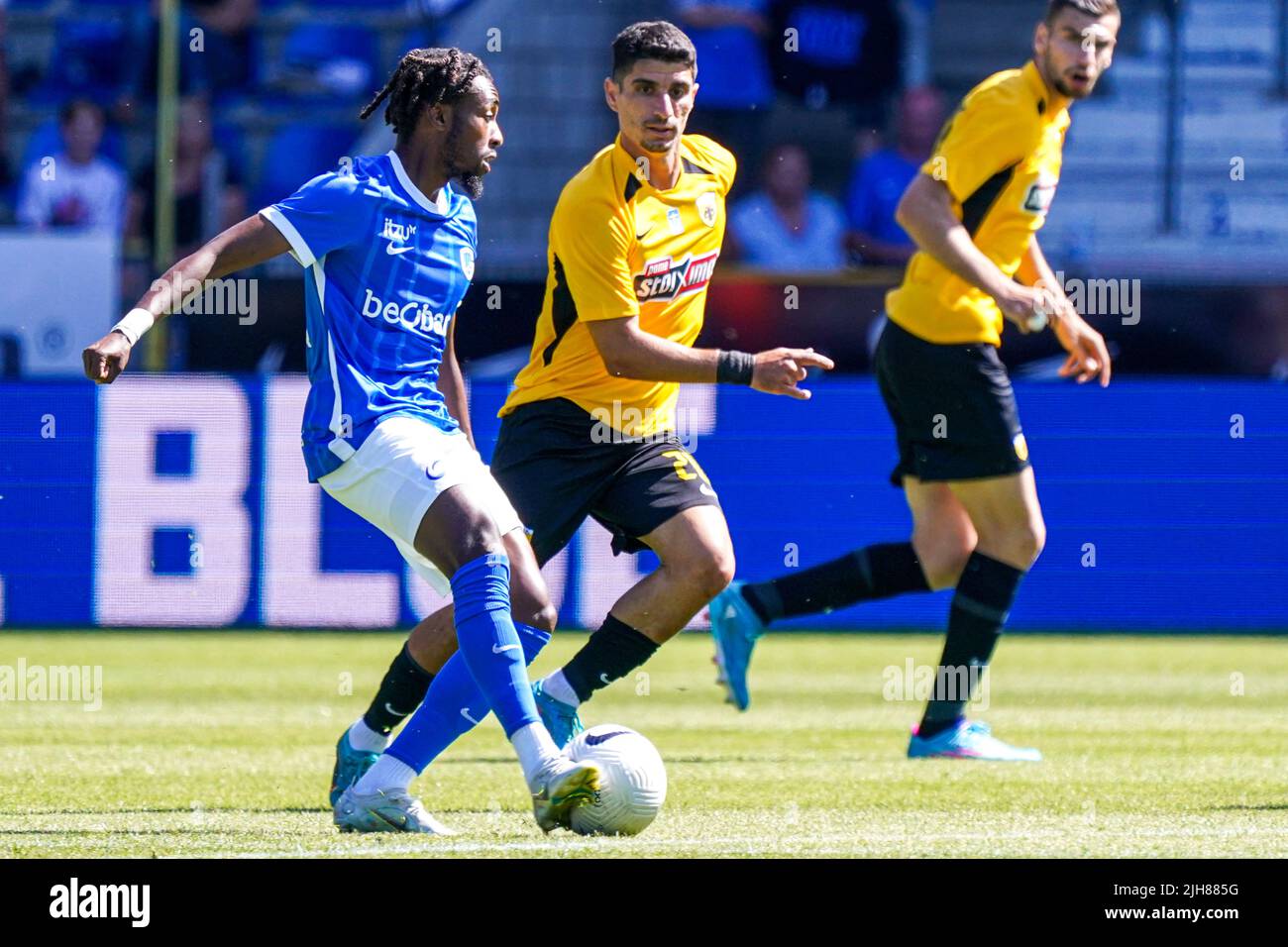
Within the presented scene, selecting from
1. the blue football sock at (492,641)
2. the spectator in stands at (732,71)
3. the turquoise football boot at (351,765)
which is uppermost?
the spectator in stands at (732,71)

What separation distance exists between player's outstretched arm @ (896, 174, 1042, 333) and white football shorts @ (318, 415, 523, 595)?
72.4 inches

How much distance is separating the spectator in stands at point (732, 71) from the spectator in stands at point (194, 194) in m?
3.24

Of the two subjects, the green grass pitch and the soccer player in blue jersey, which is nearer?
the soccer player in blue jersey

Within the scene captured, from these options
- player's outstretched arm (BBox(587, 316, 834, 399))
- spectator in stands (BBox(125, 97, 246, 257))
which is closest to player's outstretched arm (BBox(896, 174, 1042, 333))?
player's outstretched arm (BBox(587, 316, 834, 399))

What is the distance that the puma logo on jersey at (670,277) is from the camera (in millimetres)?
6180

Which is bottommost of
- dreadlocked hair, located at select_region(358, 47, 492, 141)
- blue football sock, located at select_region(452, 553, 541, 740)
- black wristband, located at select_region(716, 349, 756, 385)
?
blue football sock, located at select_region(452, 553, 541, 740)

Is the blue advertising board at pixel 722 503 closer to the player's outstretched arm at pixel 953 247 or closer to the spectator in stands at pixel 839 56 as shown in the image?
the spectator in stands at pixel 839 56

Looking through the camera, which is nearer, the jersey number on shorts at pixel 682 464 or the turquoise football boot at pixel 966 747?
the jersey number on shorts at pixel 682 464

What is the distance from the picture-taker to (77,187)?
14969mm

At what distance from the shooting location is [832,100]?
49.9 feet

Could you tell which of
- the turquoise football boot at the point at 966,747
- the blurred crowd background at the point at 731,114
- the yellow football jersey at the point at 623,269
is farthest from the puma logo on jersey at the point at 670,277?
Result: the blurred crowd background at the point at 731,114

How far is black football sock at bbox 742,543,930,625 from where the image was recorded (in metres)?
7.63

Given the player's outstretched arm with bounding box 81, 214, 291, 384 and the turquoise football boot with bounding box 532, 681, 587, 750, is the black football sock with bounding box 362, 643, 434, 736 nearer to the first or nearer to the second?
the turquoise football boot with bounding box 532, 681, 587, 750

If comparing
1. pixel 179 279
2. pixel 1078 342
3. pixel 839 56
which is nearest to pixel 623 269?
pixel 179 279
